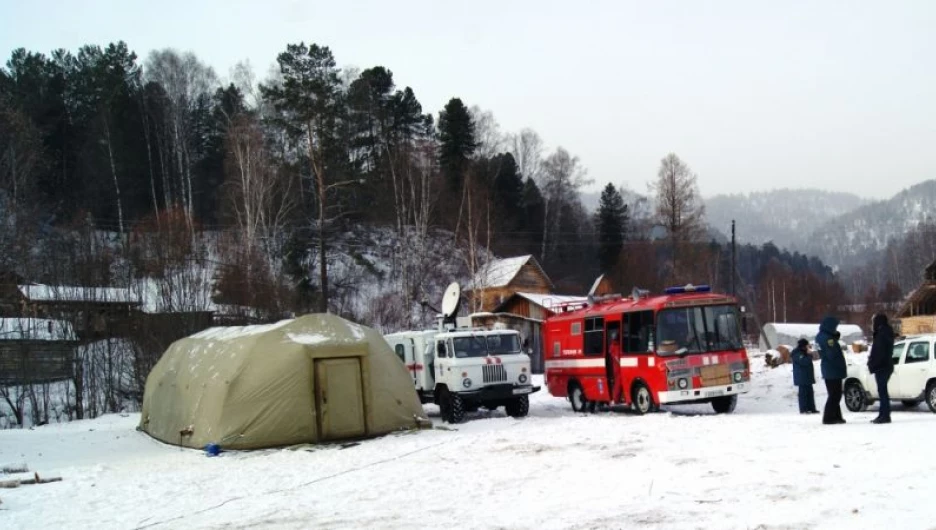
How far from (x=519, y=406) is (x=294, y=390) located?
6957 mm

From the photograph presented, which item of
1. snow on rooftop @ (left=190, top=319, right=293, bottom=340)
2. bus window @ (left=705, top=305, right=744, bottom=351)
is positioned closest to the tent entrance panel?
snow on rooftop @ (left=190, top=319, right=293, bottom=340)

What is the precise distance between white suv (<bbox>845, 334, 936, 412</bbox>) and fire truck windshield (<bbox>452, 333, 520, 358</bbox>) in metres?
8.24

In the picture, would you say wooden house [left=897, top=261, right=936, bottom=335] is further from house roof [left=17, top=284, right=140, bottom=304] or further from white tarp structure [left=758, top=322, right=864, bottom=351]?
house roof [left=17, top=284, right=140, bottom=304]

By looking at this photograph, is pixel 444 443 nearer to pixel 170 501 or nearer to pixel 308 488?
pixel 308 488

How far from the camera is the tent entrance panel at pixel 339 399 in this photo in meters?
17.0

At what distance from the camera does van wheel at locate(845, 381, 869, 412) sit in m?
17.5

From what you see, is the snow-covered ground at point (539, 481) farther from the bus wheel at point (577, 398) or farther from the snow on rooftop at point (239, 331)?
the bus wheel at point (577, 398)

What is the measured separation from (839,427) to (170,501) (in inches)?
420

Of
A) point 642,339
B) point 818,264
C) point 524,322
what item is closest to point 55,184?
point 524,322

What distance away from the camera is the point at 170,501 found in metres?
11.3

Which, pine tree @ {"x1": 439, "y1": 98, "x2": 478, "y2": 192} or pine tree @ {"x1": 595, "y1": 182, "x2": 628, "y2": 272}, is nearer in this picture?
pine tree @ {"x1": 439, "y1": 98, "x2": 478, "y2": 192}

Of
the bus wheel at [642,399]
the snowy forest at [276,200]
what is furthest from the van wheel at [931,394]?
the snowy forest at [276,200]

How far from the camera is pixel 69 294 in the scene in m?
32.6

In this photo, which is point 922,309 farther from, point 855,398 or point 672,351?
point 672,351
